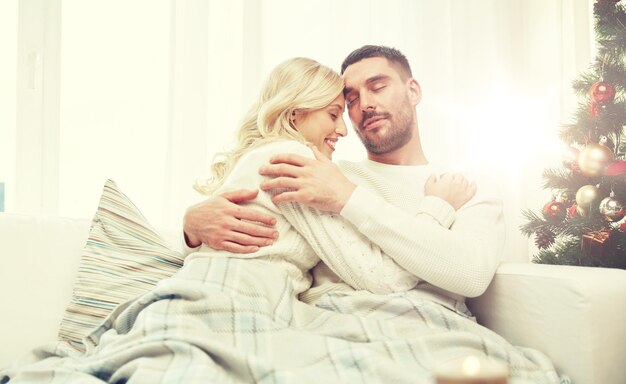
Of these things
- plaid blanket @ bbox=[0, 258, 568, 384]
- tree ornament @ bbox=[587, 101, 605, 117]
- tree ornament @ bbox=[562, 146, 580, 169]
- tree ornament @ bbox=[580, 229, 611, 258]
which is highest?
tree ornament @ bbox=[587, 101, 605, 117]

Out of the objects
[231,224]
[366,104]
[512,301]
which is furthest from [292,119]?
[512,301]

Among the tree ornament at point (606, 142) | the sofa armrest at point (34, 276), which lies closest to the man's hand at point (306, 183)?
the sofa armrest at point (34, 276)

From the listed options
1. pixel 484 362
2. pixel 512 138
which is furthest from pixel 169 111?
pixel 484 362

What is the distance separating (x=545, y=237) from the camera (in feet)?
7.04

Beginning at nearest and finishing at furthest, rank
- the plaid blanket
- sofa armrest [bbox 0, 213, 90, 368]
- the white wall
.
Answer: the plaid blanket
sofa armrest [bbox 0, 213, 90, 368]
the white wall

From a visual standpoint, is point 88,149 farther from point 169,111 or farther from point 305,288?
point 305,288

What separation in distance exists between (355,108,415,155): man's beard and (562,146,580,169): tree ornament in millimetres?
649

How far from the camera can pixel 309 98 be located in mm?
1556

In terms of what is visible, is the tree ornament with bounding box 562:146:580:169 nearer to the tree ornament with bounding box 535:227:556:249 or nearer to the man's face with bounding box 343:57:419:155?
the tree ornament with bounding box 535:227:556:249

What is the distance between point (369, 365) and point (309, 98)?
845 mm

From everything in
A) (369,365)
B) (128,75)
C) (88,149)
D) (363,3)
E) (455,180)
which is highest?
(363,3)

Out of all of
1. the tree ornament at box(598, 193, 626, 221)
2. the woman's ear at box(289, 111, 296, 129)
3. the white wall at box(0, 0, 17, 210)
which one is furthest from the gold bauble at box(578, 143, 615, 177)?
the white wall at box(0, 0, 17, 210)

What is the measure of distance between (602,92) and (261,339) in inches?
61.1

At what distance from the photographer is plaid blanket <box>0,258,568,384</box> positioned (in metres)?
0.84
